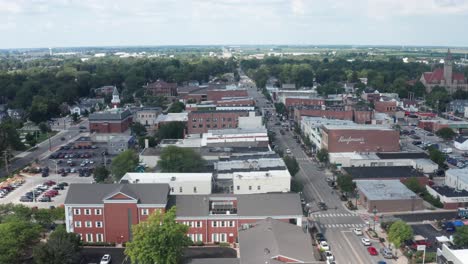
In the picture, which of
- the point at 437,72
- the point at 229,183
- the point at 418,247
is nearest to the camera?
the point at 418,247

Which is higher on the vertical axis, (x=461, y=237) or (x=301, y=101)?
(x=301, y=101)

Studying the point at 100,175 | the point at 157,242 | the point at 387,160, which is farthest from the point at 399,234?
the point at 100,175

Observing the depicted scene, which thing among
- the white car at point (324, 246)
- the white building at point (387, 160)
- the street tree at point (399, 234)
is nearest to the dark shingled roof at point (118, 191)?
the white car at point (324, 246)

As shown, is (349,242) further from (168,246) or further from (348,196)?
(168,246)

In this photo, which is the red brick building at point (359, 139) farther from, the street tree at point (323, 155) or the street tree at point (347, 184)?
the street tree at point (347, 184)

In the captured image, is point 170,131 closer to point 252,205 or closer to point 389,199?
point 252,205

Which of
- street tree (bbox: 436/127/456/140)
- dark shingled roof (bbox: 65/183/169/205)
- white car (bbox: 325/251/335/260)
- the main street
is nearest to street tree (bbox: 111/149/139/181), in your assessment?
dark shingled roof (bbox: 65/183/169/205)

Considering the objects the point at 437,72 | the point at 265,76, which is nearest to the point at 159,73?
the point at 265,76
